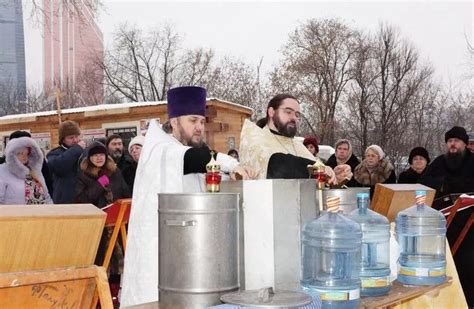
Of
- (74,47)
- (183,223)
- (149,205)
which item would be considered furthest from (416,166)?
(74,47)

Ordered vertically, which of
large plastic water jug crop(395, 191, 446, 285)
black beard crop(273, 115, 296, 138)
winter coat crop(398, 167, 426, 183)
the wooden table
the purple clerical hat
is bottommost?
the wooden table

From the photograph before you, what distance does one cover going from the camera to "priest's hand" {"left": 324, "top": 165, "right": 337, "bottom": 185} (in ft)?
8.91

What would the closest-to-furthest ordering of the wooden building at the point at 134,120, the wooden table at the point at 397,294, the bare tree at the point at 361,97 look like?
the wooden table at the point at 397,294 → the wooden building at the point at 134,120 → the bare tree at the point at 361,97

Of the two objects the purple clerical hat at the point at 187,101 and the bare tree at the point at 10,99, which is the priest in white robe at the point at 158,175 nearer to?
the purple clerical hat at the point at 187,101

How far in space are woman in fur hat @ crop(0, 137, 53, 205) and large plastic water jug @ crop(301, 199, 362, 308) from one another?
357 cm

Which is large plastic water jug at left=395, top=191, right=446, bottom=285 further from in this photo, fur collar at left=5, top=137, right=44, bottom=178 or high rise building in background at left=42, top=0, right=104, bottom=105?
high rise building in background at left=42, top=0, right=104, bottom=105

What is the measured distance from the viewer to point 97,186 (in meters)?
5.36

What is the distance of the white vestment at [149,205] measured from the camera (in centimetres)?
291

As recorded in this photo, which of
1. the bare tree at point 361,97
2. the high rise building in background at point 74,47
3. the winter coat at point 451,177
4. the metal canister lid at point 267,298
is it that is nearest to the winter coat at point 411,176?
the winter coat at point 451,177

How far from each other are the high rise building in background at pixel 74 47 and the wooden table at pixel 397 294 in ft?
34.3

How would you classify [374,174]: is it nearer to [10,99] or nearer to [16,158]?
[16,158]

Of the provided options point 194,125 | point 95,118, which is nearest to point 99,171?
point 194,125

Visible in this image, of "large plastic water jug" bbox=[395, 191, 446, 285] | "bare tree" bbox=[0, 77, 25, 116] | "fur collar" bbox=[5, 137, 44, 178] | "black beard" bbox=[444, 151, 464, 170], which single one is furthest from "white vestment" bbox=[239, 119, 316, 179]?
"bare tree" bbox=[0, 77, 25, 116]

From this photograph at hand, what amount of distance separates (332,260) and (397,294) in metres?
0.30
